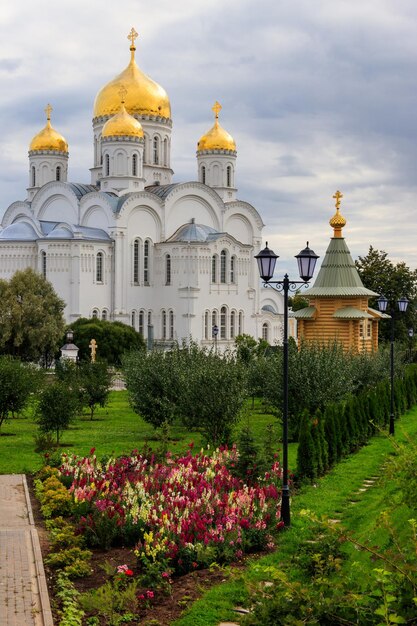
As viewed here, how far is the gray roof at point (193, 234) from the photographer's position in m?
49.2

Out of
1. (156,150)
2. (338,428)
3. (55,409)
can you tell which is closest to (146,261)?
(156,150)

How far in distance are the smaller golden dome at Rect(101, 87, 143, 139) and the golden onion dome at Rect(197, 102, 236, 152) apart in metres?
6.39

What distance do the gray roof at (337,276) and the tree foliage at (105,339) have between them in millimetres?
12729

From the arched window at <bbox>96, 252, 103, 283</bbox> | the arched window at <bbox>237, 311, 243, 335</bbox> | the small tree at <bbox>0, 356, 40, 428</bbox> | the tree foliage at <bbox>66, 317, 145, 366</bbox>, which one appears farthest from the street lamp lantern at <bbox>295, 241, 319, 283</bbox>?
the arched window at <bbox>237, 311, 243, 335</bbox>

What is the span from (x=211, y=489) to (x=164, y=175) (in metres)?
43.9

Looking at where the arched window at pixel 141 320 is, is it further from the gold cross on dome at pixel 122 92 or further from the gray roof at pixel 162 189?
the gold cross on dome at pixel 122 92

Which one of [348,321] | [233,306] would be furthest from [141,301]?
[348,321]

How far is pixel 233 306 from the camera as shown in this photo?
5109 cm

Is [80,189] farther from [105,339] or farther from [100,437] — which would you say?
[100,437]

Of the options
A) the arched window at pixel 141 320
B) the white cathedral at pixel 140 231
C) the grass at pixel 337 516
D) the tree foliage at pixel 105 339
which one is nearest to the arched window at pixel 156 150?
the white cathedral at pixel 140 231

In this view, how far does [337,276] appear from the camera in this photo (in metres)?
30.2

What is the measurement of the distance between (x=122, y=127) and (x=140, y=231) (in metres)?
5.57

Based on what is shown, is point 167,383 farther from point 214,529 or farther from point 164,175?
point 164,175

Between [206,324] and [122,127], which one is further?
[206,324]
